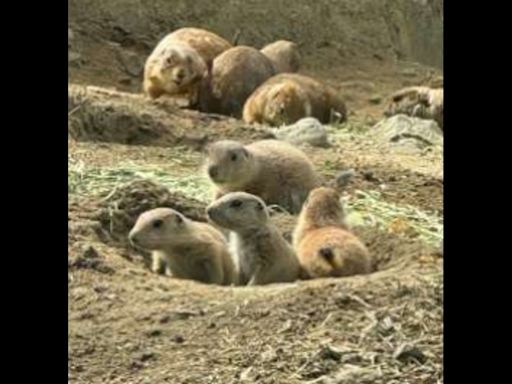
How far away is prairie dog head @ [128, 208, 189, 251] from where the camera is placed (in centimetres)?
676

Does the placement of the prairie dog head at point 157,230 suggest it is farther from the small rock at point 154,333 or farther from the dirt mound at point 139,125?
the dirt mound at point 139,125

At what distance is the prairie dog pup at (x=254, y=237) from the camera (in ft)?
22.5

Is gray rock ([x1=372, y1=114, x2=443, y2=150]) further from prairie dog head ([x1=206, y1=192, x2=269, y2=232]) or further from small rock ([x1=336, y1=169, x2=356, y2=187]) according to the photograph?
prairie dog head ([x1=206, y1=192, x2=269, y2=232])

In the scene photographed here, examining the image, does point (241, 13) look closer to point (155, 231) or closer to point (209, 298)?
point (155, 231)

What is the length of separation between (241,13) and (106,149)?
6.73 metres

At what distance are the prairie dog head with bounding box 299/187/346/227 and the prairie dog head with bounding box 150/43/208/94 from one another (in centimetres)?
452

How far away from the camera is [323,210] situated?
7.35m

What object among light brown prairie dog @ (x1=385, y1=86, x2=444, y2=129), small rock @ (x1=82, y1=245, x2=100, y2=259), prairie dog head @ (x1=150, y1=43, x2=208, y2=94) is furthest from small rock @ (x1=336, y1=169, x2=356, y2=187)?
light brown prairie dog @ (x1=385, y1=86, x2=444, y2=129)

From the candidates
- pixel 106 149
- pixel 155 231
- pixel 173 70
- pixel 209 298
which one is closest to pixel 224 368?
pixel 209 298

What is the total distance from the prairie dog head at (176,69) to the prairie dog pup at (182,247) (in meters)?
4.66

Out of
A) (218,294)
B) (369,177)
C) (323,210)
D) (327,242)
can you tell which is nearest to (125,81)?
(369,177)

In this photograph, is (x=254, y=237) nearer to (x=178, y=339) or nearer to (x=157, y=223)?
(x=157, y=223)

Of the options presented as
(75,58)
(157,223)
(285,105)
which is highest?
(75,58)

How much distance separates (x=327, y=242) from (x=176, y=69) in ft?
16.7
